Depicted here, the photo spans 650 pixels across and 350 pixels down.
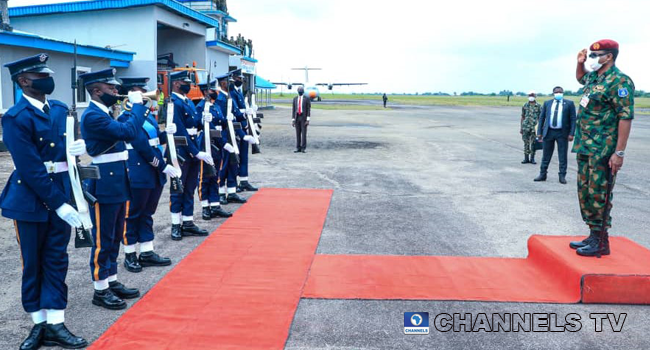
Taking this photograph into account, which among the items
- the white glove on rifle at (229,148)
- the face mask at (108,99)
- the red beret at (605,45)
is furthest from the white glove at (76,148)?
the red beret at (605,45)

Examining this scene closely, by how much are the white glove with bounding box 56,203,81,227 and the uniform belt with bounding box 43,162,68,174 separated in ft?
0.91

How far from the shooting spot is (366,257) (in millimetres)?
5898

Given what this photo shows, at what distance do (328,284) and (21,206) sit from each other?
272 centimetres

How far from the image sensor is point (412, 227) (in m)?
7.33

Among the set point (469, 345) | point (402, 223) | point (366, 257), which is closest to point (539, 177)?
point (402, 223)

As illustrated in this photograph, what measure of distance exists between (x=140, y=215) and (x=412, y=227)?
3698mm

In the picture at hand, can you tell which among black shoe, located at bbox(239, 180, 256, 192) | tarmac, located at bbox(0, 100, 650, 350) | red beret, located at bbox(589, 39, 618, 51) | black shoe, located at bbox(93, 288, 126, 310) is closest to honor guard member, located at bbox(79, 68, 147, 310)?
black shoe, located at bbox(93, 288, 126, 310)

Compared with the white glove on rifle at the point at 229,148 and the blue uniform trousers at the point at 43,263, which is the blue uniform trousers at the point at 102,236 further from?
the white glove on rifle at the point at 229,148

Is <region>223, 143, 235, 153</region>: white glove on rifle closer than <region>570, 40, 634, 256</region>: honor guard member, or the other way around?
<region>570, 40, 634, 256</region>: honor guard member

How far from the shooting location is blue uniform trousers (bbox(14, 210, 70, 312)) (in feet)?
12.1

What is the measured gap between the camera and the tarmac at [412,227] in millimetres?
3988

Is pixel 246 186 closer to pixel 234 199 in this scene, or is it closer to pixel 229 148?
pixel 234 199

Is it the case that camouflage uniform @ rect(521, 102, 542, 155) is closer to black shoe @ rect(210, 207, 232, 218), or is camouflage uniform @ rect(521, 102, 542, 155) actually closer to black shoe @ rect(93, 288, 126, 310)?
black shoe @ rect(210, 207, 232, 218)

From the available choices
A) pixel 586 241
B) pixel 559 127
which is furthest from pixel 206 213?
pixel 559 127
